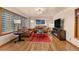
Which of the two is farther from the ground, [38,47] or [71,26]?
[71,26]

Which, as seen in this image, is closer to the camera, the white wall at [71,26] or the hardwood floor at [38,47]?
the hardwood floor at [38,47]

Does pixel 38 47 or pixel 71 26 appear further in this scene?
pixel 71 26

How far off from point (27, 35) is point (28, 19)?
6.45m

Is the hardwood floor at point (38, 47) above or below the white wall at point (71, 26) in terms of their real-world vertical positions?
below

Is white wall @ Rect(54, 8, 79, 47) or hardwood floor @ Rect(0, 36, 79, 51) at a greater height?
white wall @ Rect(54, 8, 79, 47)

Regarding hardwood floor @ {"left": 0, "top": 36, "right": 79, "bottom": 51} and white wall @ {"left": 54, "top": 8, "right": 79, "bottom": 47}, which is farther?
white wall @ {"left": 54, "top": 8, "right": 79, "bottom": 47}
